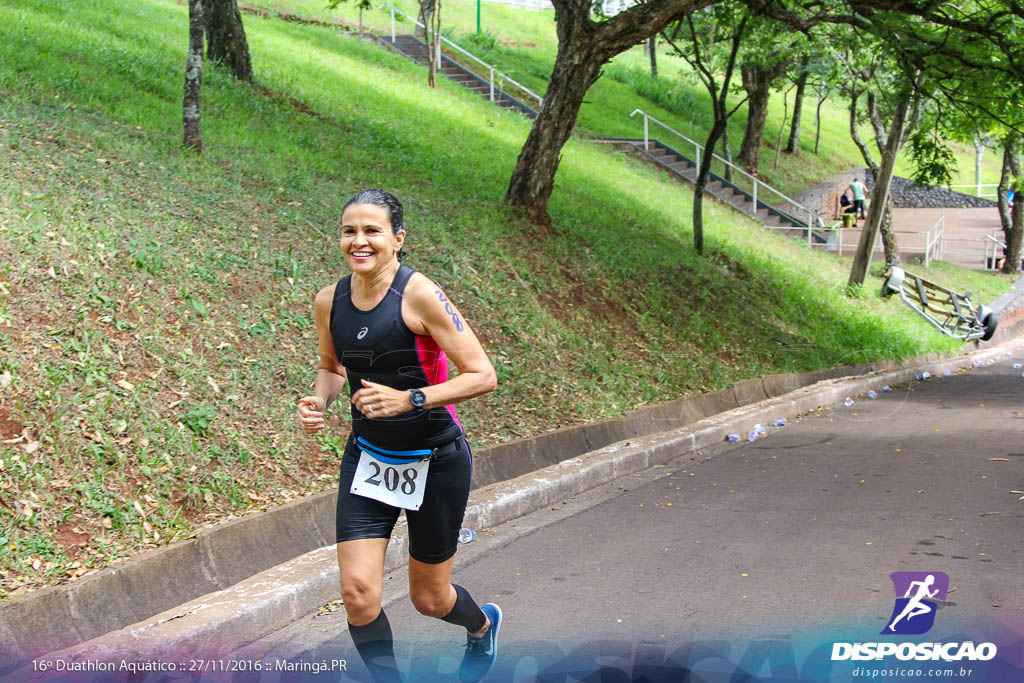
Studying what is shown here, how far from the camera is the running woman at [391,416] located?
3775 mm

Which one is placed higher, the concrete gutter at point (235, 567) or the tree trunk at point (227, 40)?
the tree trunk at point (227, 40)

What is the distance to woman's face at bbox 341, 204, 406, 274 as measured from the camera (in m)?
3.77

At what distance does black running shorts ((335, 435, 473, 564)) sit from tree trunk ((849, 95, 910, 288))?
1580cm

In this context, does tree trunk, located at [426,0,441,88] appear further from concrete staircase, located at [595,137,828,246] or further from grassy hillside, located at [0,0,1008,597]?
concrete staircase, located at [595,137,828,246]

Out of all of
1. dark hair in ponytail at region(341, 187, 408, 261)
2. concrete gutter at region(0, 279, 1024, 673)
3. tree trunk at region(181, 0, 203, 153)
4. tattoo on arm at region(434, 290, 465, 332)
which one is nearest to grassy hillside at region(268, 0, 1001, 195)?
tree trunk at region(181, 0, 203, 153)

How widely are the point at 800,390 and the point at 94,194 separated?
373 inches

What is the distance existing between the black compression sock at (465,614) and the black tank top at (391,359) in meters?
0.70

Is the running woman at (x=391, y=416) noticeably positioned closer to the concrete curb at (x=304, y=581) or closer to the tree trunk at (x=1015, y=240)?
the concrete curb at (x=304, y=581)

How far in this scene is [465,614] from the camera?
418 centimetres

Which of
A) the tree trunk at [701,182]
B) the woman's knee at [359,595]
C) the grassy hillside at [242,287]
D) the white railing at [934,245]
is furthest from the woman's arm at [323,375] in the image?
the white railing at [934,245]

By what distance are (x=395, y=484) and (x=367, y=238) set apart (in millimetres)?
968

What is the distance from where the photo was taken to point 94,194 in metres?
8.73

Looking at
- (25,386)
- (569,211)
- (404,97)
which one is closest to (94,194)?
(25,386)

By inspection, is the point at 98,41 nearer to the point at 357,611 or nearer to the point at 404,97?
the point at 404,97
